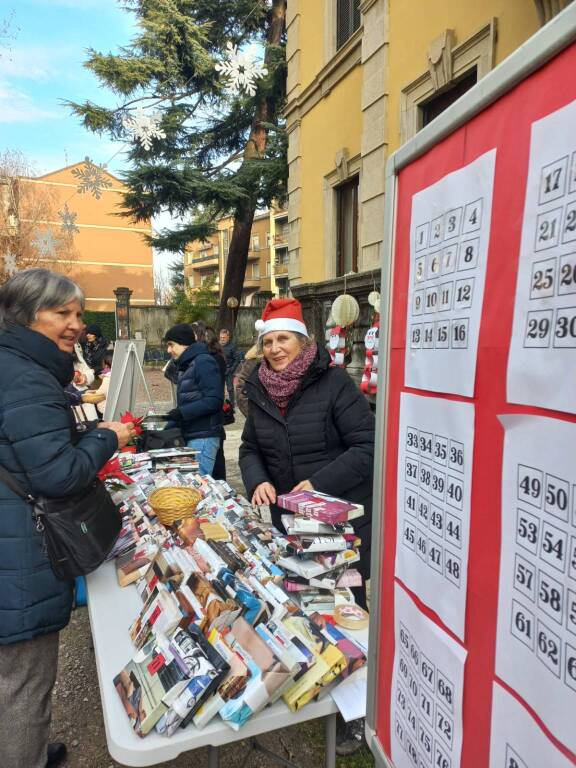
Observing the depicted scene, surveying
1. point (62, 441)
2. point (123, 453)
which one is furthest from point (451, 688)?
point (123, 453)

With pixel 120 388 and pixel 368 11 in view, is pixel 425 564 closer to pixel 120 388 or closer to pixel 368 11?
pixel 120 388

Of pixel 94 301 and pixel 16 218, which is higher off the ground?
pixel 16 218

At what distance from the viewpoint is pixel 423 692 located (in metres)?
0.88

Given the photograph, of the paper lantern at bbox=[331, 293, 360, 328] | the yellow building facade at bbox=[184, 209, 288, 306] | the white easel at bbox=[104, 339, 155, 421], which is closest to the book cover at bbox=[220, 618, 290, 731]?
the white easel at bbox=[104, 339, 155, 421]

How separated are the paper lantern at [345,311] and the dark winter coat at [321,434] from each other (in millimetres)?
4380

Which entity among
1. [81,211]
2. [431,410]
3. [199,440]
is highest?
[81,211]

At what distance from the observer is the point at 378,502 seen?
1.04 meters

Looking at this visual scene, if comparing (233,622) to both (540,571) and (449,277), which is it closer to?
(540,571)

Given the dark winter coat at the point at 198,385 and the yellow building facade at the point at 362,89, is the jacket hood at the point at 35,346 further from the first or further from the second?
the yellow building facade at the point at 362,89

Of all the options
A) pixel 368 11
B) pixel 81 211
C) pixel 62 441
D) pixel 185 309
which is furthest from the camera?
pixel 81 211

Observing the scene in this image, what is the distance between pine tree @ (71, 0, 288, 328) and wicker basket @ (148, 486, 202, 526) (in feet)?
39.6

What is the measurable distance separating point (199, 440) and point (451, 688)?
3559mm

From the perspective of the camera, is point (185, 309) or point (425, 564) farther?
point (185, 309)

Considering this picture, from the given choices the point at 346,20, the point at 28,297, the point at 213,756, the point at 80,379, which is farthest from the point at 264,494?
the point at 346,20
